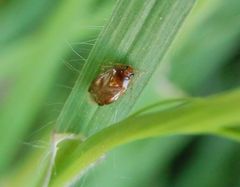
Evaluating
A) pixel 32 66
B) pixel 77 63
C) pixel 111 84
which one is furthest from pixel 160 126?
pixel 32 66

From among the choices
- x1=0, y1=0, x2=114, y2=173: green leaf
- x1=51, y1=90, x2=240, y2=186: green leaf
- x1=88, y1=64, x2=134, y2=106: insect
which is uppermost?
x1=51, y1=90, x2=240, y2=186: green leaf

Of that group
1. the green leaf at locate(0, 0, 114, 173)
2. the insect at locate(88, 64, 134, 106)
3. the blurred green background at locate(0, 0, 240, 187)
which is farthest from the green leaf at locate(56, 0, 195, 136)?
the green leaf at locate(0, 0, 114, 173)

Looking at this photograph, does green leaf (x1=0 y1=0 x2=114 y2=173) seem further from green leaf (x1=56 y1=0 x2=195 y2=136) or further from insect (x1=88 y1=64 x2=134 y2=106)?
green leaf (x1=56 y1=0 x2=195 y2=136)

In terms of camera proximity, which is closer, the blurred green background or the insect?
the insect

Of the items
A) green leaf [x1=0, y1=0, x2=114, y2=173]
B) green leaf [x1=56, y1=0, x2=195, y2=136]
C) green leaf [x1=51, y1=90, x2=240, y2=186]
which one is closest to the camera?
green leaf [x1=51, y1=90, x2=240, y2=186]

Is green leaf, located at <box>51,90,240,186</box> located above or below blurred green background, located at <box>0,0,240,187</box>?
above

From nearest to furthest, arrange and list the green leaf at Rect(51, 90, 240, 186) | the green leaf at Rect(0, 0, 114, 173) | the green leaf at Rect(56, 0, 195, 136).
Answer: the green leaf at Rect(51, 90, 240, 186)
the green leaf at Rect(56, 0, 195, 136)
the green leaf at Rect(0, 0, 114, 173)

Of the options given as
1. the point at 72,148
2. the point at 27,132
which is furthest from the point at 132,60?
the point at 27,132

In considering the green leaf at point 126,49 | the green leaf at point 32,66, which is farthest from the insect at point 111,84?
the green leaf at point 32,66

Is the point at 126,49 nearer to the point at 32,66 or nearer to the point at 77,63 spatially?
the point at 77,63
